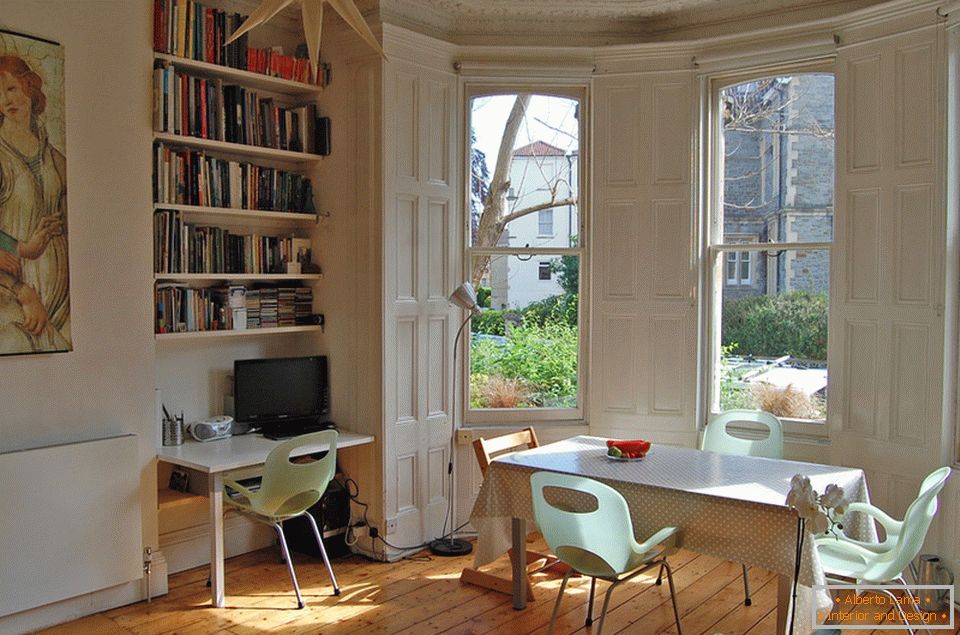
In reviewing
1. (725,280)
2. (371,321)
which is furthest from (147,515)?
(725,280)

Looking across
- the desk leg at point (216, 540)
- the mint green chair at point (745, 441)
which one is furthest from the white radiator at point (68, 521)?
the mint green chair at point (745, 441)

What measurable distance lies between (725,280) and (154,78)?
3.42 metres

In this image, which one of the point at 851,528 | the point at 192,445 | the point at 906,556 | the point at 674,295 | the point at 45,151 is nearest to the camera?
the point at 906,556

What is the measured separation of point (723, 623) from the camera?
3.80 metres

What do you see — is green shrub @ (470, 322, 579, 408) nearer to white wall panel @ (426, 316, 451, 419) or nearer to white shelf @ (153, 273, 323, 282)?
white wall panel @ (426, 316, 451, 419)

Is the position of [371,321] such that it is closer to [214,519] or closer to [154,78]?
[214,519]

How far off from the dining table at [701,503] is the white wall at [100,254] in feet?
5.90

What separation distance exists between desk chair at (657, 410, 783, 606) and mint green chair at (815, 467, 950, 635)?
780 millimetres

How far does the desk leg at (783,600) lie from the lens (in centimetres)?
319

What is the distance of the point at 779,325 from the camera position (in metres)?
4.91

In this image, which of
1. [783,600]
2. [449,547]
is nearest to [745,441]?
[783,600]

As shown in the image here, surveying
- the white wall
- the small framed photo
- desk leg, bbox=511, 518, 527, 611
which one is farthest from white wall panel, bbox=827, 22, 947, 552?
the white wall

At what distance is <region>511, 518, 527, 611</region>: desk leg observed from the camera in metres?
3.96

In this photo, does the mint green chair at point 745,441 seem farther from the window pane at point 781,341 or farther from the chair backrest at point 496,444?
the chair backrest at point 496,444
